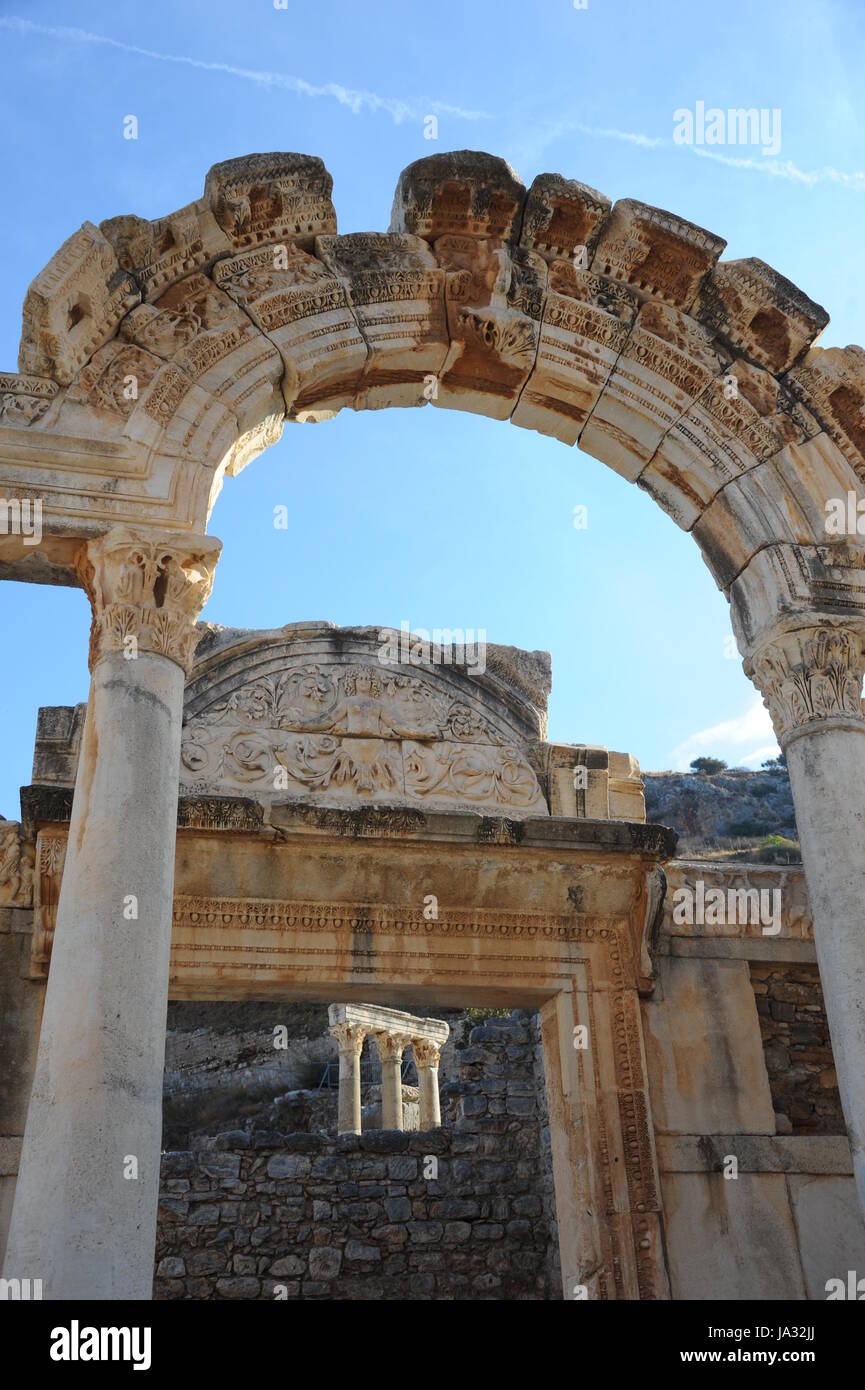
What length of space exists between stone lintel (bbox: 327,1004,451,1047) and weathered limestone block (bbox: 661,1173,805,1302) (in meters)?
9.36

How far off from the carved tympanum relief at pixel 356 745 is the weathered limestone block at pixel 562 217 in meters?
3.33

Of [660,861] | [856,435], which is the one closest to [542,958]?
[660,861]

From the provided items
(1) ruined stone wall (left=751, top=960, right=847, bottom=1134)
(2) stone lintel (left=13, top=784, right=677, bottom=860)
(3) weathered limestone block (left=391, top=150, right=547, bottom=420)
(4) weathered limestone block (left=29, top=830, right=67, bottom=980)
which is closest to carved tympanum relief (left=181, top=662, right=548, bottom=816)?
(2) stone lintel (left=13, top=784, right=677, bottom=860)

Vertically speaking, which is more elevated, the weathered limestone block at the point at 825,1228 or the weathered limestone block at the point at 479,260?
the weathered limestone block at the point at 479,260

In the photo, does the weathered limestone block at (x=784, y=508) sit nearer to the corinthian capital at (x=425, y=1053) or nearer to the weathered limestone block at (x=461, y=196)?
the weathered limestone block at (x=461, y=196)

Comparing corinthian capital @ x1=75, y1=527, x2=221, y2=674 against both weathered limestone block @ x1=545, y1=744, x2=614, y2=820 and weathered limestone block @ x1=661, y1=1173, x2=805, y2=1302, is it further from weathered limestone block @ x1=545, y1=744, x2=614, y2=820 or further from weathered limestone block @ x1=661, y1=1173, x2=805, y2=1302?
weathered limestone block @ x1=661, y1=1173, x2=805, y2=1302

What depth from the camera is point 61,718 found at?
837 cm

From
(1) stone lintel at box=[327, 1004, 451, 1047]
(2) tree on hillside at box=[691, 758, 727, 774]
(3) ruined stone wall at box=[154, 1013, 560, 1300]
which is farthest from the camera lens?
(2) tree on hillside at box=[691, 758, 727, 774]

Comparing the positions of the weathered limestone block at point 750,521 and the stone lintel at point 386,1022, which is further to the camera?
the stone lintel at point 386,1022

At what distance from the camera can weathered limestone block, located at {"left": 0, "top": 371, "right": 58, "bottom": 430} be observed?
603 cm

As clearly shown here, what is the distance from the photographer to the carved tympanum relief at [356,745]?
862 centimetres

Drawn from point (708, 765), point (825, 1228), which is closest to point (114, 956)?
point (825, 1228)

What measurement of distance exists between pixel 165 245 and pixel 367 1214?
9.29 meters

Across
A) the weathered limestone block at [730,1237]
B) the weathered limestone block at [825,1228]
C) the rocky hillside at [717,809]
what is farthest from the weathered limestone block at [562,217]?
the rocky hillside at [717,809]
